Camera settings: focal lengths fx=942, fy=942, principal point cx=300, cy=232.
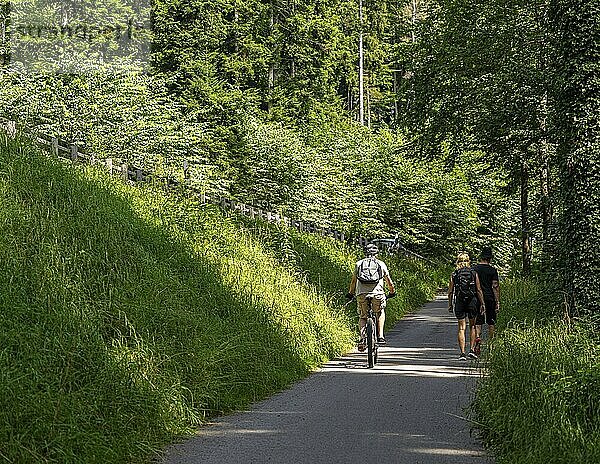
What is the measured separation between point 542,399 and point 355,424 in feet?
8.48

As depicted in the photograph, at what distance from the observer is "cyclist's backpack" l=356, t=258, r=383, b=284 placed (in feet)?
50.6

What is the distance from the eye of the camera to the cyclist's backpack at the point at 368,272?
50.6 feet

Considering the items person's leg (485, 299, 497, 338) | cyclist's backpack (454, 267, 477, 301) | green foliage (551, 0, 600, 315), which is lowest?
person's leg (485, 299, 497, 338)

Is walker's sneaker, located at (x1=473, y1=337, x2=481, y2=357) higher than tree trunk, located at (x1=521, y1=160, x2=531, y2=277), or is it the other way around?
tree trunk, located at (x1=521, y1=160, x2=531, y2=277)

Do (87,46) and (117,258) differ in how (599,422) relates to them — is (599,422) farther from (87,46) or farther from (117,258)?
(87,46)

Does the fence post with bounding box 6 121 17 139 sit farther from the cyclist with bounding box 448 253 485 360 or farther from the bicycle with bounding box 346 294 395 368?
the cyclist with bounding box 448 253 485 360

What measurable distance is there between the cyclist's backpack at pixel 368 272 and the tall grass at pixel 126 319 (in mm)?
1386

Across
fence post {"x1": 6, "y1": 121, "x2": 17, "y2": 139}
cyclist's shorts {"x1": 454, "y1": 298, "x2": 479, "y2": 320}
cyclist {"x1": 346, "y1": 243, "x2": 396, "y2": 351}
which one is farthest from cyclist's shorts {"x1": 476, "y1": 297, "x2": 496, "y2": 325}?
fence post {"x1": 6, "y1": 121, "x2": 17, "y2": 139}

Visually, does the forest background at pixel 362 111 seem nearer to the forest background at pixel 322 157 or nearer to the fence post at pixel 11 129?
the forest background at pixel 322 157

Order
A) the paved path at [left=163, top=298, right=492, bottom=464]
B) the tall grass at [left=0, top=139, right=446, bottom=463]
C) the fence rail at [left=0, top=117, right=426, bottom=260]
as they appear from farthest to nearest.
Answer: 1. the fence rail at [left=0, top=117, right=426, bottom=260]
2. the paved path at [left=163, top=298, right=492, bottom=464]
3. the tall grass at [left=0, top=139, right=446, bottom=463]

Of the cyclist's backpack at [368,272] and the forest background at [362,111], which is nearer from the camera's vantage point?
the cyclist's backpack at [368,272]

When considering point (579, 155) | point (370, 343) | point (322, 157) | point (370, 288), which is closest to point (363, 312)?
point (370, 288)

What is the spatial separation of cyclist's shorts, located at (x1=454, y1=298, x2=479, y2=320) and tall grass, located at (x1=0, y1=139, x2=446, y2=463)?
250 centimetres

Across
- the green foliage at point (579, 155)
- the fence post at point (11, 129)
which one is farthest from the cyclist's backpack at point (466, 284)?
the fence post at point (11, 129)
